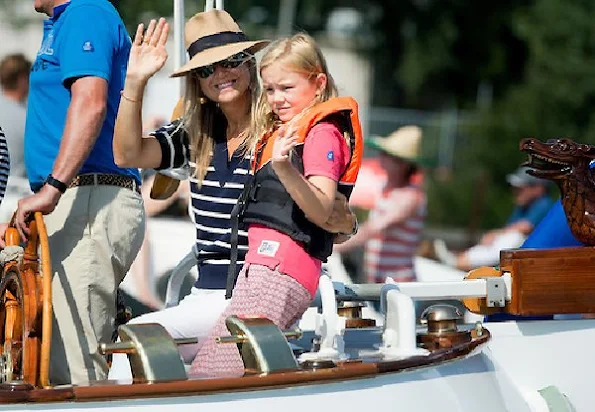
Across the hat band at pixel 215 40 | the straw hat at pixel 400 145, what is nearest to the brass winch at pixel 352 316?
the hat band at pixel 215 40

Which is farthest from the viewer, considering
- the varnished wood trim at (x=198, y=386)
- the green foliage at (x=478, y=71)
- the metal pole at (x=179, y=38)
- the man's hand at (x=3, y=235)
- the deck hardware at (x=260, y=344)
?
the green foliage at (x=478, y=71)

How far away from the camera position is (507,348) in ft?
12.4

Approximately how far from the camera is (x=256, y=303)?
10.5 feet

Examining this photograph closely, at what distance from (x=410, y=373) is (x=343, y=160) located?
22.5 inches

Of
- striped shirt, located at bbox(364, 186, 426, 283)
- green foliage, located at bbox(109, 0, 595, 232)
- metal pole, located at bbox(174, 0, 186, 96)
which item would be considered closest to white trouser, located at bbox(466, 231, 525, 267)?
striped shirt, located at bbox(364, 186, 426, 283)

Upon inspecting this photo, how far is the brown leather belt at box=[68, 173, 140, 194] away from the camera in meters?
3.80

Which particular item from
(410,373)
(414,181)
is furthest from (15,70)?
(410,373)

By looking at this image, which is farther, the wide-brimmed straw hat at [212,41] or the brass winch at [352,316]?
the brass winch at [352,316]

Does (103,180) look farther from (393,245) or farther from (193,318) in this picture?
(393,245)

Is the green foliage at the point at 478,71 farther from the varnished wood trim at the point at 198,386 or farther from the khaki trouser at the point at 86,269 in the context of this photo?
the varnished wood trim at the point at 198,386

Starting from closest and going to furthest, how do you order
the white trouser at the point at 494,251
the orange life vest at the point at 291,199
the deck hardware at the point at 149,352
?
1. the deck hardware at the point at 149,352
2. the orange life vest at the point at 291,199
3. the white trouser at the point at 494,251

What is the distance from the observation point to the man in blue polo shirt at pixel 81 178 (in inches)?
143

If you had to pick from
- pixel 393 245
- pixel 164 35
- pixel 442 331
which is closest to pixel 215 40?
pixel 164 35

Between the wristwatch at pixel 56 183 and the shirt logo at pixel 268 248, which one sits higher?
the wristwatch at pixel 56 183
